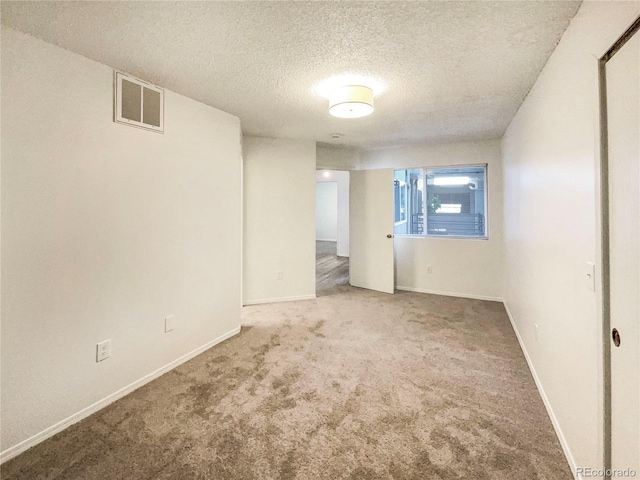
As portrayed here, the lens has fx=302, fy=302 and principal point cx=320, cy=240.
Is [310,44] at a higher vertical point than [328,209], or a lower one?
lower

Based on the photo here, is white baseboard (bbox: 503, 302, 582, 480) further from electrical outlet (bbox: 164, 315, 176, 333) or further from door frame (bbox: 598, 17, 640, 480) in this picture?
electrical outlet (bbox: 164, 315, 176, 333)

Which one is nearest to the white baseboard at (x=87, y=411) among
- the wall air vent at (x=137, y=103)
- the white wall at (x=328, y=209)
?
the wall air vent at (x=137, y=103)

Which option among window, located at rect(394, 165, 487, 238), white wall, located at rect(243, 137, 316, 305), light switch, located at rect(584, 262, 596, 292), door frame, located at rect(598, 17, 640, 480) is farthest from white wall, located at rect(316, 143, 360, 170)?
light switch, located at rect(584, 262, 596, 292)

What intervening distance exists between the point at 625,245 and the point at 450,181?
4043 mm

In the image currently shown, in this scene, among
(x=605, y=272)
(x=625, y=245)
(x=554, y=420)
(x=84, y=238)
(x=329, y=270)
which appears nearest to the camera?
(x=625, y=245)

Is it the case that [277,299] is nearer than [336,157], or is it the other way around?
[277,299]

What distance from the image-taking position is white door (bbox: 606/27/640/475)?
0.98 m

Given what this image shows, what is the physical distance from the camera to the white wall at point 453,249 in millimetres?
4285

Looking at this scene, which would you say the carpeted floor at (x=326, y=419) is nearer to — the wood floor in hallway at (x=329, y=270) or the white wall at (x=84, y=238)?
the white wall at (x=84, y=238)

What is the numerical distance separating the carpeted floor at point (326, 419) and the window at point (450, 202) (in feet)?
6.95

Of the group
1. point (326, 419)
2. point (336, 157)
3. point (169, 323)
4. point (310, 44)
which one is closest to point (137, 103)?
point (310, 44)

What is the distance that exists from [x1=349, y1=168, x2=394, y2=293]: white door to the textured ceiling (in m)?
1.99

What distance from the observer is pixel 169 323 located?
8.09 ft

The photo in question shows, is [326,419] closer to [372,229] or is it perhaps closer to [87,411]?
[87,411]
